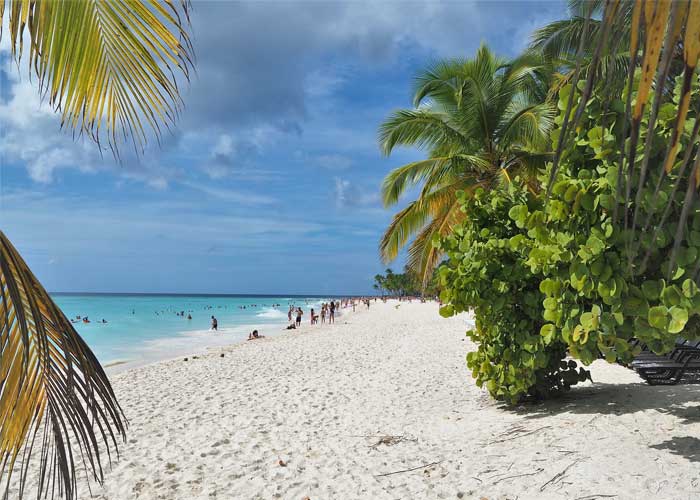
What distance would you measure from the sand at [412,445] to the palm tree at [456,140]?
4.48m

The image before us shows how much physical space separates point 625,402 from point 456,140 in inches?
347

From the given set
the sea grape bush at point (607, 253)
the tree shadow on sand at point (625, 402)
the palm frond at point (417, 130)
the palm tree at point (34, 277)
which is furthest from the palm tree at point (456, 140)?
the palm tree at point (34, 277)

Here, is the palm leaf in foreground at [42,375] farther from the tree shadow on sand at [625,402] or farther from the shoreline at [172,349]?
the shoreline at [172,349]

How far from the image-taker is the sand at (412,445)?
3.99 m

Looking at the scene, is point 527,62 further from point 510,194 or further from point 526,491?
point 526,491

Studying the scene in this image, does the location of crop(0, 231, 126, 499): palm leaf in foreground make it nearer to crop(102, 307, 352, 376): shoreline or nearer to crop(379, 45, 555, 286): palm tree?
crop(379, 45, 555, 286): palm tree

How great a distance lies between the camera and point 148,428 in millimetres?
6820

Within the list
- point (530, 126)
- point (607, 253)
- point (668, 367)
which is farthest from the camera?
point (530, 126)

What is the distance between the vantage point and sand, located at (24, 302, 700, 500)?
13.1ft

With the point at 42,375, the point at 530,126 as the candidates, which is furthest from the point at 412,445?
the point at 530,126

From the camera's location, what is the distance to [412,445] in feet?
17.8

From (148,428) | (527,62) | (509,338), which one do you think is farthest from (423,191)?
(148,428)

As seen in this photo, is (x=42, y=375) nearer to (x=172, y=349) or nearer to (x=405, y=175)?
(x=405, y=175)

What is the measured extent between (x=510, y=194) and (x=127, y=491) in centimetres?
505
